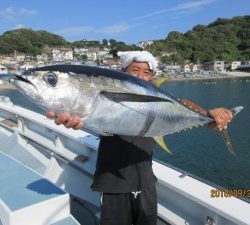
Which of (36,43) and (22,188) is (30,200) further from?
(36,43)

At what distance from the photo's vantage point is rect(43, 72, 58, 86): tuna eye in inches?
71.7

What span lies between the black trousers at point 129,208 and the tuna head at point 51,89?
1.08m

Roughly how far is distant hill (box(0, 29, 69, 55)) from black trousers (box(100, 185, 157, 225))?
140305 mm

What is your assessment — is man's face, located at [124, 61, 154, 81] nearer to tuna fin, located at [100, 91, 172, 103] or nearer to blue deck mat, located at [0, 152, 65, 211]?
tuna fin, located at [100, 91, 172, 103]

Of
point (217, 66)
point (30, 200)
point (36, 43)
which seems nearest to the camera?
point (30, 200)

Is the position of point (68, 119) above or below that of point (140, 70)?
below

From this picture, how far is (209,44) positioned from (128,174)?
15946 cm

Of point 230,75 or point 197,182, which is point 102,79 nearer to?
point 197,182

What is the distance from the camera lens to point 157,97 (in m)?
2.09

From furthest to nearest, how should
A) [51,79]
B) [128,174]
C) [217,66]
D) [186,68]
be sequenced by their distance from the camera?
[217,66]
[186,68]
[128,174]
[51,79]

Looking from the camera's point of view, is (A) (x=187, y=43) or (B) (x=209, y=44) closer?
(B) (x=209, y=44)

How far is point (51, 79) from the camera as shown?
182 cm
